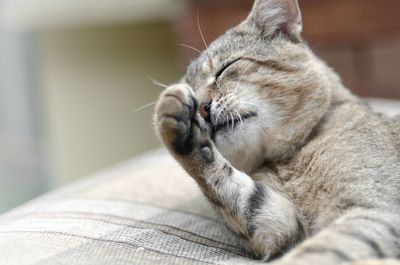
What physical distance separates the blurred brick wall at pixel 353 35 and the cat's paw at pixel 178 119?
177 cm

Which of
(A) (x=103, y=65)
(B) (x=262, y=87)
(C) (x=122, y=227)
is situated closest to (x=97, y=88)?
(A) (x=103, y=65)

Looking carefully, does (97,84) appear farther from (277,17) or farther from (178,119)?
(178,119)

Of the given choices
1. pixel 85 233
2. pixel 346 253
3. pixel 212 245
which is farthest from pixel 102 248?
pixel 346 253

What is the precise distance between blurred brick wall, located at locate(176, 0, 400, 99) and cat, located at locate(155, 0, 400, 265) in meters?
1.42

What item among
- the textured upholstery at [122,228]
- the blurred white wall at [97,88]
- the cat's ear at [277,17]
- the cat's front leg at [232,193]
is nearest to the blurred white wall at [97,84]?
the blurred white wall at [97,88]

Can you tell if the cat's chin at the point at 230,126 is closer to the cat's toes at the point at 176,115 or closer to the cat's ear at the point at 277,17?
the cat's toes at the point at 176,115

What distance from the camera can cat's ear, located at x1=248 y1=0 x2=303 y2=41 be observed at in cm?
177

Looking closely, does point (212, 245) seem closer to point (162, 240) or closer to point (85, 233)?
point (162, 240)

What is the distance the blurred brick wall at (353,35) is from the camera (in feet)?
10.2

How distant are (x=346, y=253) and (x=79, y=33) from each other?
3.49 metres

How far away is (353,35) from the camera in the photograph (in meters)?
3.19

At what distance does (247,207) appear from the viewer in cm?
144

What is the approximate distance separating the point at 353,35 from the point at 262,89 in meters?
1.75

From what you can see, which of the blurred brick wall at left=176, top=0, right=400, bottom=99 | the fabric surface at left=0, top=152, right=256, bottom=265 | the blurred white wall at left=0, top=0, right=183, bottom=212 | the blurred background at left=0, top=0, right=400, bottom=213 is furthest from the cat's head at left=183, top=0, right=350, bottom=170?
the blurred white wall at left=0, top=0, right=183, bottom=212
